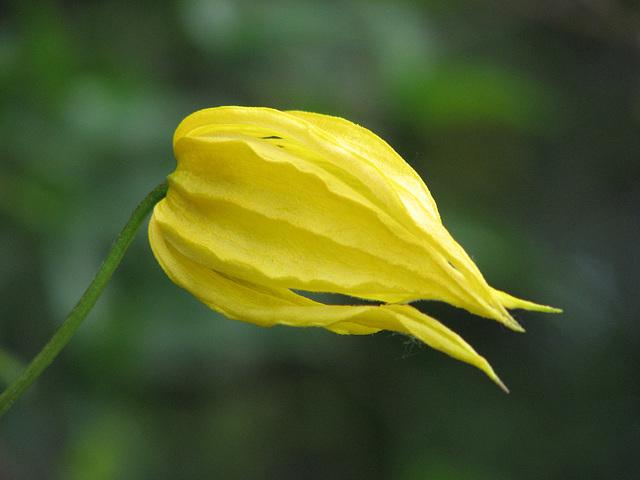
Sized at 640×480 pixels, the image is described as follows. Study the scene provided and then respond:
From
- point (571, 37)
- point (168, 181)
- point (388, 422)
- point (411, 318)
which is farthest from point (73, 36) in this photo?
point (571, 37)

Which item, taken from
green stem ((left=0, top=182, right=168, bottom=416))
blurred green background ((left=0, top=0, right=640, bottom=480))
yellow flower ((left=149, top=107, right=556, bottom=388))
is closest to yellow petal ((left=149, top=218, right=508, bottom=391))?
yellow flower ((left=149, top=107, right=556, bottom=388))

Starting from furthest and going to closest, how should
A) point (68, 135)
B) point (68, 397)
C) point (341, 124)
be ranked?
1. point (68, 397)
2. point (68, 135)
3. point (341, 124)

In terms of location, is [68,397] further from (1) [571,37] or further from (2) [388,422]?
(1) [571,37]

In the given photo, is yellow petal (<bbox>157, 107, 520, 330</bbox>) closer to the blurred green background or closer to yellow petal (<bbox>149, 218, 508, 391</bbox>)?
yellow petal (<bbox>149, 218, 508, 391</bbox>)

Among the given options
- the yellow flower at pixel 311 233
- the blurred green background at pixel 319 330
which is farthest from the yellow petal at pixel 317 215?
the blurred green background at pixel 319 330

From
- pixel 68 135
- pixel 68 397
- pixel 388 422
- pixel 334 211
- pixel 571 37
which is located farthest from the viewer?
pixel 571 37

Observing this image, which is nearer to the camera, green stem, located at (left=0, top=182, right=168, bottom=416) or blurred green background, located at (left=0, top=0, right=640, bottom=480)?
green stem, located at (left=0, top=182, right=168, bottom=416)
